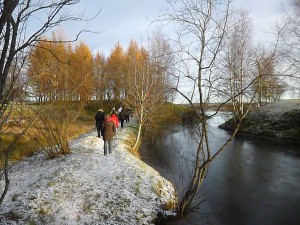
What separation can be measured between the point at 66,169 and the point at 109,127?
11.9 feet

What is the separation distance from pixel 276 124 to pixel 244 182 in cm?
1772

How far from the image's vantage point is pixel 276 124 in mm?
26859

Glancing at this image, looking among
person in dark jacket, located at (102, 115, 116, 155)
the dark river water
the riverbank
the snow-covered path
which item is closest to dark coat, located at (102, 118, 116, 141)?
person in dark jacket, located at (102, 115, 116, 155)

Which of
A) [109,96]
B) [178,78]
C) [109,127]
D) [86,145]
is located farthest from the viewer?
[109,96]

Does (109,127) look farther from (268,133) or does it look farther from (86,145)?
(268,133)

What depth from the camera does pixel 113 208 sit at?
7.37 m

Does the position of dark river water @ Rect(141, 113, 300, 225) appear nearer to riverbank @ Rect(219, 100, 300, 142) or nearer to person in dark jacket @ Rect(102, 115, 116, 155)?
person in dark jacket @ Rect(102, 115, 116, 155)

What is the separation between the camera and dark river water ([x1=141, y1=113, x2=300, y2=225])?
26.8ft

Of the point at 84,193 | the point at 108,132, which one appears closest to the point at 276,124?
the point at 108,132

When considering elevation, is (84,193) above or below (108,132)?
below

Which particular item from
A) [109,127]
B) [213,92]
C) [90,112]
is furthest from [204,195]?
[90,112]

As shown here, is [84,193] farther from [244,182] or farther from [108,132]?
[244,182]

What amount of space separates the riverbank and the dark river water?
455cm

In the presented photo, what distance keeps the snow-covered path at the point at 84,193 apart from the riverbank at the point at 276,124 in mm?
16278
